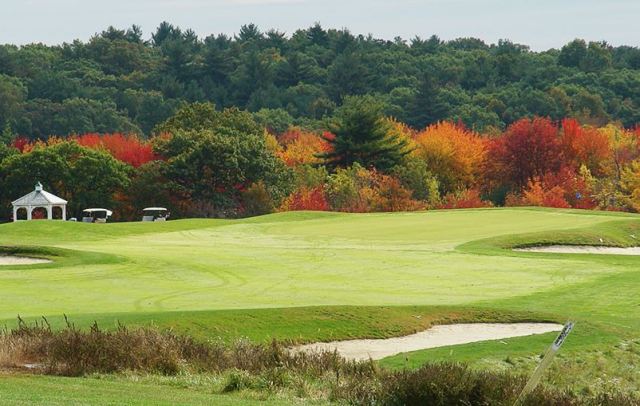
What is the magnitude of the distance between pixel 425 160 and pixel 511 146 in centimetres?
697

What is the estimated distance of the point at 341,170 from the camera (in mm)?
96688

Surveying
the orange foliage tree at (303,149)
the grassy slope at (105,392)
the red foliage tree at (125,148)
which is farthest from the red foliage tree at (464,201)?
the grassy slope at (105,392)

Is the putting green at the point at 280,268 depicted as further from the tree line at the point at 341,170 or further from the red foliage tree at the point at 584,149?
the red foliage tree at the point at 584,149

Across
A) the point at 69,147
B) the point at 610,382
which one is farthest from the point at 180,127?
the point at 610,382

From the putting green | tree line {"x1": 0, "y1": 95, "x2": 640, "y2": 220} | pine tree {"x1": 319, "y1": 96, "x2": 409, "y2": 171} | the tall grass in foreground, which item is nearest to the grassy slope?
the tall grass in foreground

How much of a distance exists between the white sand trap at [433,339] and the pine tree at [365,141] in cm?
7293

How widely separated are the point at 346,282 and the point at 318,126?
362 ft

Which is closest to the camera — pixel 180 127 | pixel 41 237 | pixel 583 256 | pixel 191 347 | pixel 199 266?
pixel 191 347

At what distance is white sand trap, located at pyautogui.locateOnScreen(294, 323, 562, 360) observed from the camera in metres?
22.7

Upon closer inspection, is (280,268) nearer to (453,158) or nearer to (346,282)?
(346,282)

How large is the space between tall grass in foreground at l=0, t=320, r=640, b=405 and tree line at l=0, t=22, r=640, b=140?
118829 millimetres

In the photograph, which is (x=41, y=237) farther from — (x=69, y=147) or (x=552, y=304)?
(x=69, y=147)

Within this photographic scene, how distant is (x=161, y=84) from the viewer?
16525 centimetres

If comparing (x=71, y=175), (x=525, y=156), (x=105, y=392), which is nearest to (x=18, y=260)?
(x=105, y=392)
